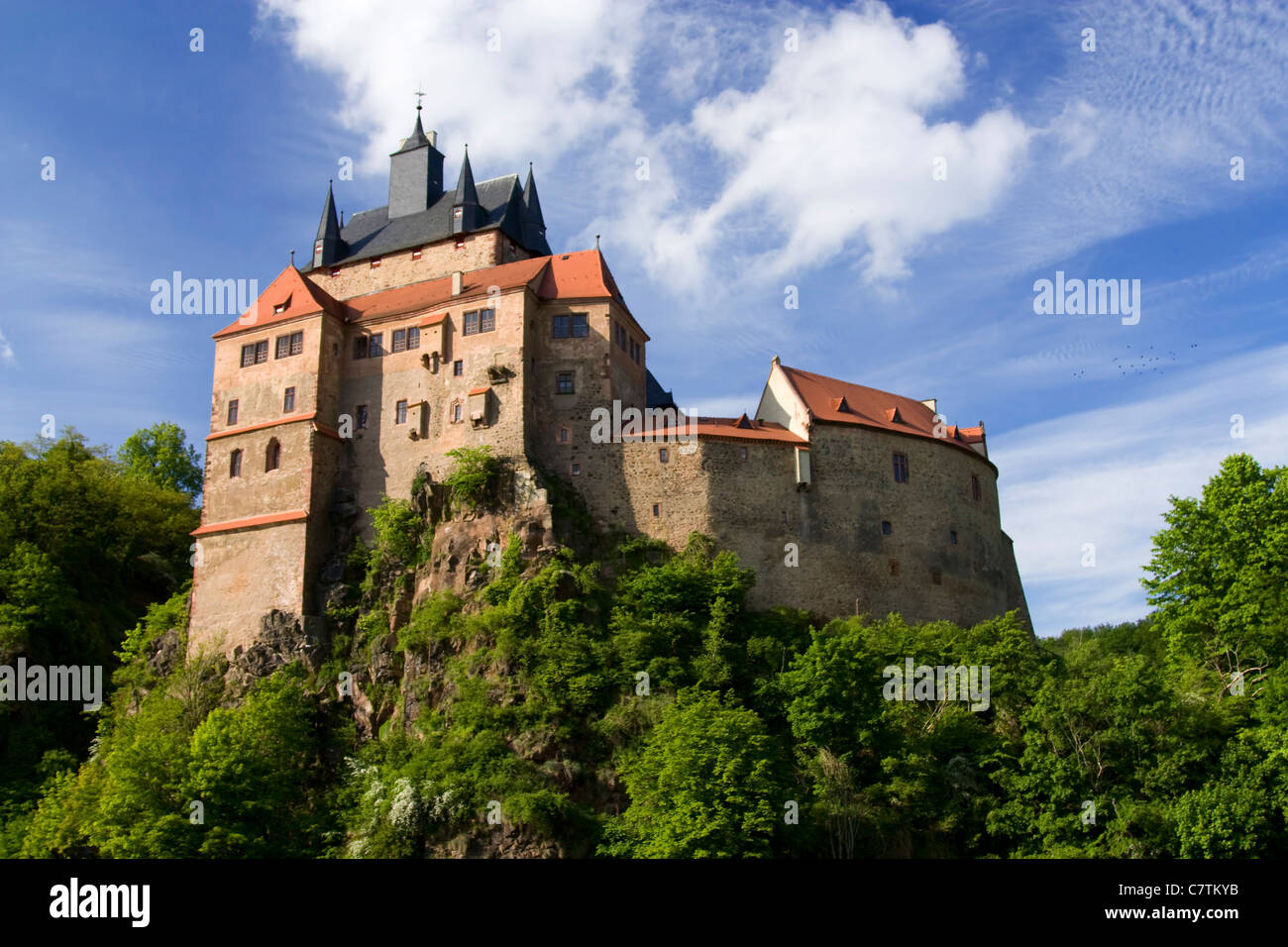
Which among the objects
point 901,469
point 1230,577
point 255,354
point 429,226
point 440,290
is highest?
point 429,226

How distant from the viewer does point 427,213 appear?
65688 millimetres

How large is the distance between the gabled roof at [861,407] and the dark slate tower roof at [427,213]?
47.2 feet

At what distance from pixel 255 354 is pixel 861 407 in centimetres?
2590

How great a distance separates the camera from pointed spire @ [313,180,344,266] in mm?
65625

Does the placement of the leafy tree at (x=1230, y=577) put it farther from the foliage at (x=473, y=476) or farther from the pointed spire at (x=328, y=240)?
the pointed spire at (x=328, y=240)

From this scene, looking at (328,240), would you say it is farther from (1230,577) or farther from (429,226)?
(1230,577)

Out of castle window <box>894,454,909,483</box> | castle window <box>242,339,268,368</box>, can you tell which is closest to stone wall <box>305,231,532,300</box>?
castle window <box>242,339,268,368</box>

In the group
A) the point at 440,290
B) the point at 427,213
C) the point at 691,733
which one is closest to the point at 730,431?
the point at 440,290

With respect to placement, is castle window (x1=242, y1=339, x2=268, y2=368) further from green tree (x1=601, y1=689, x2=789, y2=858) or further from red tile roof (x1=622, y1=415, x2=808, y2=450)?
green tree (x1=601, y1=689, x2=789, y2=858)

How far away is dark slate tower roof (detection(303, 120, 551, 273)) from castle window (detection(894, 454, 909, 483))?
63.8ft
